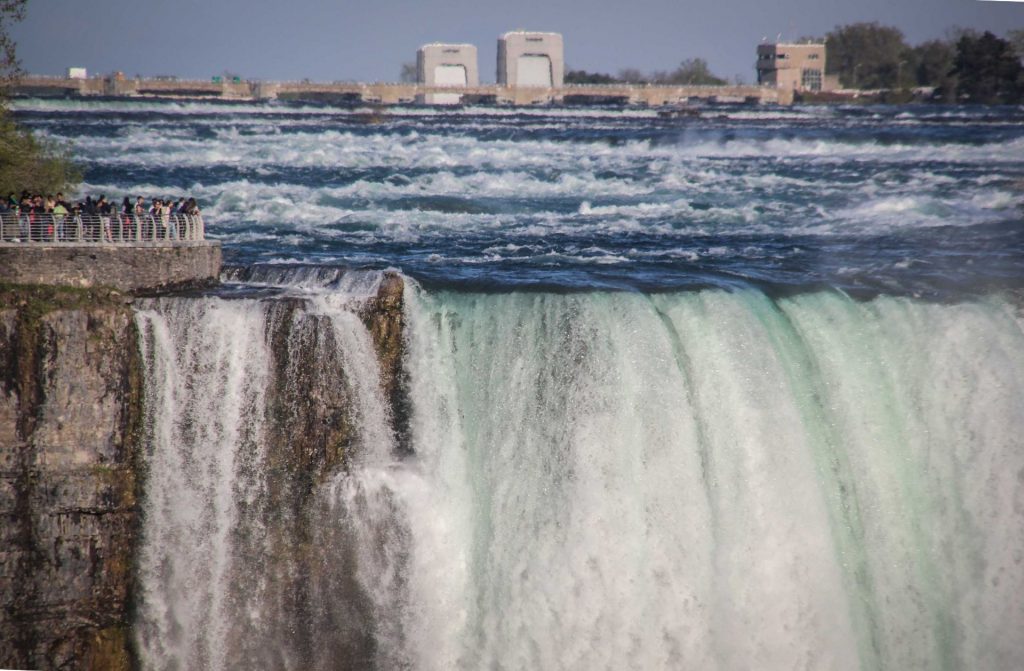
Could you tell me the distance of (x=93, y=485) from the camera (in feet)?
34.9

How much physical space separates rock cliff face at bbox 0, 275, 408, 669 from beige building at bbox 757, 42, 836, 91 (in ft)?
31.6

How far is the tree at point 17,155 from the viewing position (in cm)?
1318

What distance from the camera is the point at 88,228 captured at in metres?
11.5

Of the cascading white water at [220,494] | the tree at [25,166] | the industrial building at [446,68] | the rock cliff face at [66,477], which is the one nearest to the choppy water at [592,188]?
the industrial building at [446,68]

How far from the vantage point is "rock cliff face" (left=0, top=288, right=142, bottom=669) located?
10453mm

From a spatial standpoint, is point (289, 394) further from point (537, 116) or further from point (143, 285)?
point (537, 116)

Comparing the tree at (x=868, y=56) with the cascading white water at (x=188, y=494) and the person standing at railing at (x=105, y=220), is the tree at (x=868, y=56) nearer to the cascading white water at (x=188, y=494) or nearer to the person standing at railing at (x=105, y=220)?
the person standing at railing at (x=105, y=220)

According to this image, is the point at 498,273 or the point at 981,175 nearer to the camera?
the point at 498,273

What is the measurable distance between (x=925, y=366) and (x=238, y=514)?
21.7 feet

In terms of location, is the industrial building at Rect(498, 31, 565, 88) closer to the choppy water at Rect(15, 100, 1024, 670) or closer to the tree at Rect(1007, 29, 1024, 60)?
the tree at Rect(1007, 29, 1024, 60)

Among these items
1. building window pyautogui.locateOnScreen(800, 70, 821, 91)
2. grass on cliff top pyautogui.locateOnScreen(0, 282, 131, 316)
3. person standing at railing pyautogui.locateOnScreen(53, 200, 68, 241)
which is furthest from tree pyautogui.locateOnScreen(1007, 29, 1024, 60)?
person standing at railing pyautogui.locateOnScreen(53, 200, 68, 241)

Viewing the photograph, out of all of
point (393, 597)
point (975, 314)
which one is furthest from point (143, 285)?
point (975, 314)

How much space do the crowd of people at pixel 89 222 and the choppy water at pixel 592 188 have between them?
2.59m

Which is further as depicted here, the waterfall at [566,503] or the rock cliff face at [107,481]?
the waterfall at [566,503]
